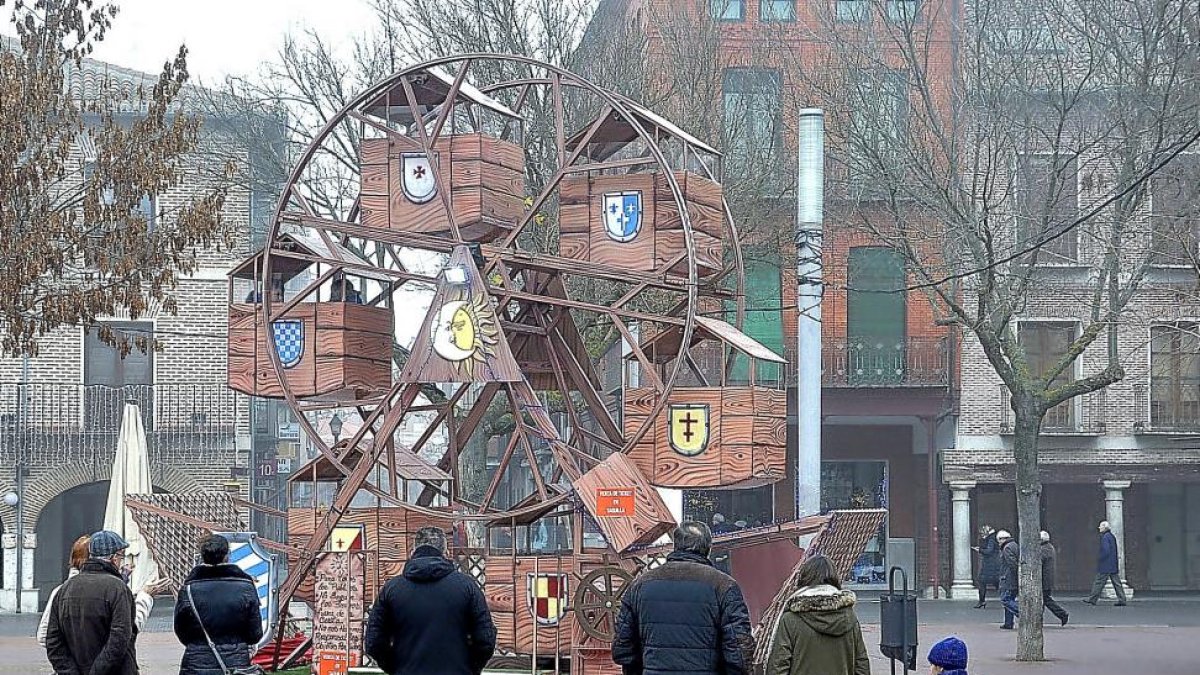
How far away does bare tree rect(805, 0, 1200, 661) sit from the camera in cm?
2022

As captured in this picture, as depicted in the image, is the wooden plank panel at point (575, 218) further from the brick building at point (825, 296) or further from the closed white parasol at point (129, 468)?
the closed white parasol at point (129, 468)

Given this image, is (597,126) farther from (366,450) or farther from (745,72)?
(745,72)

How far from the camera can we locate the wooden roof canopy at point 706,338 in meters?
16.3

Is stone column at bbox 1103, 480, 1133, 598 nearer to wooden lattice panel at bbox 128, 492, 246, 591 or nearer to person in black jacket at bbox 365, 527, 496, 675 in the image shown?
wooden lattice panel at bbox 128, 492, 246, 591

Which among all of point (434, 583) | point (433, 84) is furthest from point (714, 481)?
point (434, 583)

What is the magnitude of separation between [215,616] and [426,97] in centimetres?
921

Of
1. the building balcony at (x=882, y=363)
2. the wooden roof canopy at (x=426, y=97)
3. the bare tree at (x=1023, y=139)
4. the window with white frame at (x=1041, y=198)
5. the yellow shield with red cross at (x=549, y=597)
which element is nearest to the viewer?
the yellow shield with red cross at (x=549, y=597)

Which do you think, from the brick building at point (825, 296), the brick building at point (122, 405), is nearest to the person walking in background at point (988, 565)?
the brick building at point (825, 296)

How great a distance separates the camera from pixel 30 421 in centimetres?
3403

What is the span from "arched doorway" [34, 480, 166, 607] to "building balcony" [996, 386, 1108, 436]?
747 inches

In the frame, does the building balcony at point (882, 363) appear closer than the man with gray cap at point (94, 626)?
No

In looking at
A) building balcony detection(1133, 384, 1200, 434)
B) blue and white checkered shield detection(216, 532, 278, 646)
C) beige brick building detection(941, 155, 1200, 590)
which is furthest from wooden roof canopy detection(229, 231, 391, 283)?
building balcony detection(1133, 384, 1200, 434)

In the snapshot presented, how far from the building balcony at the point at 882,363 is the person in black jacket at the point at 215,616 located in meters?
25.6

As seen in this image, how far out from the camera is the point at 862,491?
1451 inches
